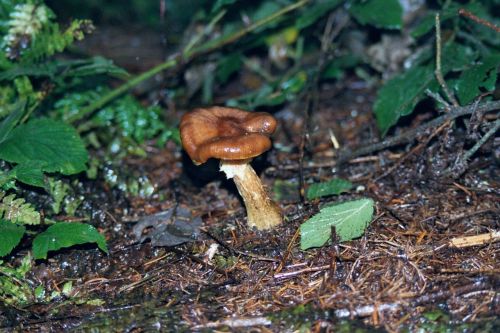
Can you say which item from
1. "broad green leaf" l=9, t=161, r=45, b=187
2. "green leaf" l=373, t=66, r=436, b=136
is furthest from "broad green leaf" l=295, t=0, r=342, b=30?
"broad green leaf" l=9, t=161, r=45, b=187

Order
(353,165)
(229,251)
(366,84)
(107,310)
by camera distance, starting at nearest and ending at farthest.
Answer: (107,310) < (229,251) < (353,165) < (366,84)

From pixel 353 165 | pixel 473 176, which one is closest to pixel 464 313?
pixel 473 176

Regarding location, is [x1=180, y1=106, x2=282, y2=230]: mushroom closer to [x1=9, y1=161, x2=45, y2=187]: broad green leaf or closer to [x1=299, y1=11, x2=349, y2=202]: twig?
[x1=9, y1=161, x2=45, y2=187]: broad green leaf

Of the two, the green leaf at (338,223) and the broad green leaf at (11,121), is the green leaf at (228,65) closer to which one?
the broad green leaf at (11,121)

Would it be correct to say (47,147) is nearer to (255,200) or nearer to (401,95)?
(255,200)

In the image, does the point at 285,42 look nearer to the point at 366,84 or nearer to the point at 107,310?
the point at 366,84

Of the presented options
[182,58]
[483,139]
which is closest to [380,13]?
[483,139]

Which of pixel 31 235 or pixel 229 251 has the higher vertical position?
pixel 31 235
